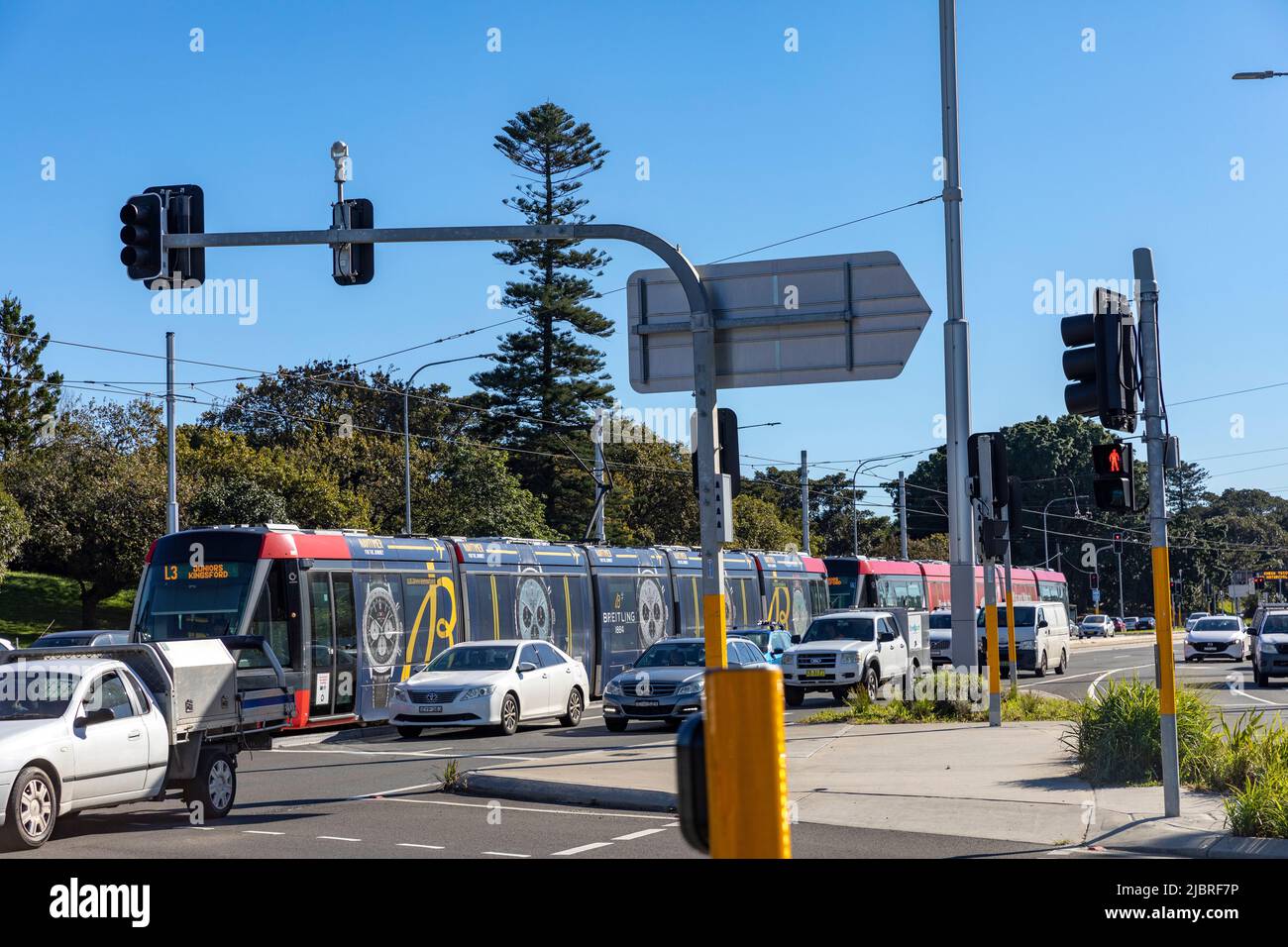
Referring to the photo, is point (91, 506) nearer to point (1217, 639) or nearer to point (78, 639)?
point (78, 639)

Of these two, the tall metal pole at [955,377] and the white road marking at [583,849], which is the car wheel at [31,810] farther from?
the tall metal pole at [955,377]

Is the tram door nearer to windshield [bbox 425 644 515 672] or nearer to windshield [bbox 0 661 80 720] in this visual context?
windshield [bbox 425 644 515 672]

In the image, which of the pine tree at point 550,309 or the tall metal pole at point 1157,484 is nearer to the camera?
the tall metal pole at point 1157,484

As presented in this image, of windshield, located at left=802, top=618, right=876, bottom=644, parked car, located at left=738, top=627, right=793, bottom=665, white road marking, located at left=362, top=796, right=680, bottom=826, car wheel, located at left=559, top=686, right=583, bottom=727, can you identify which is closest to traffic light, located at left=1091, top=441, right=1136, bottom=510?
white road marking, located at left=362, top=796, right=680, bottom=826

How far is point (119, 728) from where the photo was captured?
40.1 feet

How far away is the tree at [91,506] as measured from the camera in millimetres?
52250

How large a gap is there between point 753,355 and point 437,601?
15011 millimetres

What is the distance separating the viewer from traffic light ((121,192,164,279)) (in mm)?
14836

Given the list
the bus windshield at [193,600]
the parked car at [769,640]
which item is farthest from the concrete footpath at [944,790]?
the parked car at [769,640]

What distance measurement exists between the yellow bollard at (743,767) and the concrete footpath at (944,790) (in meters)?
→ 7.70

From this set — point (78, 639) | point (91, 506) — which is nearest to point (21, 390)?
point (91, 506)

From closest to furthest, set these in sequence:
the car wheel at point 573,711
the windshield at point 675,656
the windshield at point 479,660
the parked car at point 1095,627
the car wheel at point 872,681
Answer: the windshield at point 479,660
the windshield at point 675,656
the car wheel at point 573,711
the car wheel at point 872,681
the parked car at point 1095,627
